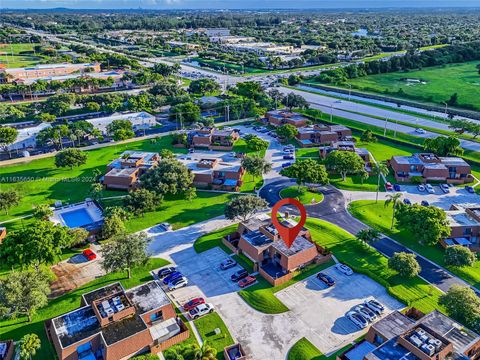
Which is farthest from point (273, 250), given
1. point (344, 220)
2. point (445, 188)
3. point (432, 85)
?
point (432, 85)

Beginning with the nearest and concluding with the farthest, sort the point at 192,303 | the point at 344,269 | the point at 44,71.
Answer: the point at 192,303 → the point at 344,269 → the point at 44,71

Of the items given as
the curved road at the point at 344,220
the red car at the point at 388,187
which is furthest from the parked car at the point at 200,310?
the red car at the point at 388,187

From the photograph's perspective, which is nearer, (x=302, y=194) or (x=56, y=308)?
(x=56, y=308)

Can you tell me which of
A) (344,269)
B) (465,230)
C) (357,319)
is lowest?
(357,319)

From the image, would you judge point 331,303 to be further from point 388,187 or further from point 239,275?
point 388,187

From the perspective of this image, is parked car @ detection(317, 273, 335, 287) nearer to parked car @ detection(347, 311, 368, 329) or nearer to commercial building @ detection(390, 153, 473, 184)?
parked car @ detection(347, 311, 368, 329)

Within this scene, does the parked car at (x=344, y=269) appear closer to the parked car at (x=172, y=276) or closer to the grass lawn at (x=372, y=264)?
the grass lawn at (x=372, y=264)

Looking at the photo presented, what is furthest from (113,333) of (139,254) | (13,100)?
(13,100)
